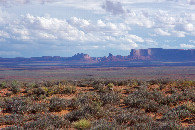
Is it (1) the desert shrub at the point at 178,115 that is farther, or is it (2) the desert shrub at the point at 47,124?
(1) the desert shrub at the point at 178,115

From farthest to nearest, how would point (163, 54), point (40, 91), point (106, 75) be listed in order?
1. point (163, 54)
2. point (106, 75)
3. point (40, 91)

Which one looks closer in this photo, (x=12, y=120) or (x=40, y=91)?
(x=12, y=120)

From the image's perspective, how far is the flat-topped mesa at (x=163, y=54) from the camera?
17000cm

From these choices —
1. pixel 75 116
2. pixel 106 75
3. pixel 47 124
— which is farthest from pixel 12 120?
pixel 106 75

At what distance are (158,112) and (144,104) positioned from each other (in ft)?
3.01

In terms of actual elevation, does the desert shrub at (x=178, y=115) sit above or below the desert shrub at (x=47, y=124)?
above

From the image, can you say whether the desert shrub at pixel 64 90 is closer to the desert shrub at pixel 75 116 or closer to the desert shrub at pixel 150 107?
the desert shrub at pixel 75 116

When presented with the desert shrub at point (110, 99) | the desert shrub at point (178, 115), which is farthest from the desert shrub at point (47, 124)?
the desert shrub at point (178, 115)

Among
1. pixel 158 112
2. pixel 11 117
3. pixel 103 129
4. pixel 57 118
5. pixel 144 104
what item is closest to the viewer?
pixel 103 129

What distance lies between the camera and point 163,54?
617ft

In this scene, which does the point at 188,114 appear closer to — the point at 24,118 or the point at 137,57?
the point at 24,118

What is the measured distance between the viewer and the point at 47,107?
10.3m

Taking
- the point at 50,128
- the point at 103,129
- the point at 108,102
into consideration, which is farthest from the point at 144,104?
the point at 50,128

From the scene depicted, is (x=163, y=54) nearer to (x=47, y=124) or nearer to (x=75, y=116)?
(x=75, y=116)
